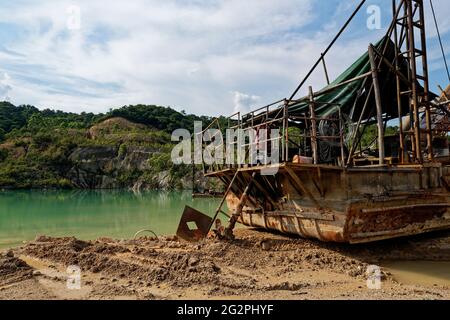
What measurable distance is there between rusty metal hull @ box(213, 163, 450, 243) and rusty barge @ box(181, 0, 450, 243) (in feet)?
0.08

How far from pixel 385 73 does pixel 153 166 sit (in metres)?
50.3

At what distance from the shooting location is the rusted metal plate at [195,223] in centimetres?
1035

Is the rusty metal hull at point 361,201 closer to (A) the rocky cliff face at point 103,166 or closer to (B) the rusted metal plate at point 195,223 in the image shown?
(B) the rusted metal plate at point 195,223

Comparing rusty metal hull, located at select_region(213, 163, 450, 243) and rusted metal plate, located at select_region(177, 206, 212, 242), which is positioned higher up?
rusty metal hull, located at select_region(213, 163, 450, 243)

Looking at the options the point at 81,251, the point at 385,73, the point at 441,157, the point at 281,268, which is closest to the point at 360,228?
the point at 281,268

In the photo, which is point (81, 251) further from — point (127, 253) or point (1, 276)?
point (1, 276)

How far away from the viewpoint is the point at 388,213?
8617 millimetres

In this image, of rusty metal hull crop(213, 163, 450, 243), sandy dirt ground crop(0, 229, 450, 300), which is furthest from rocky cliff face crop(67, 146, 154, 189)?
rusty metal hull crop(213, 163, 450, 243)

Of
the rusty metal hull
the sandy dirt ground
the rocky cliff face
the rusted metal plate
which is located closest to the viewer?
the sandy dirt ground

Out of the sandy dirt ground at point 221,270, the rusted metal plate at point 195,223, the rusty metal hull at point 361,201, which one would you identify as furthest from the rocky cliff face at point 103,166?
the rusty metal hull at point 361,201

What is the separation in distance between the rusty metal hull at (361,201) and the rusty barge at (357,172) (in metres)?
0.02

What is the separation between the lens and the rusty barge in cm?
827

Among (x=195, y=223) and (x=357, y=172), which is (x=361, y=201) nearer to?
(x=357, y=172)

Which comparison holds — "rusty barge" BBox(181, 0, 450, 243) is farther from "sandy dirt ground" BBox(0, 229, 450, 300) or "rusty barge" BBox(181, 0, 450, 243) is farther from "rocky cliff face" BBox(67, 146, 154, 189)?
"rocky cliff face" BBox(67, 146, 154, 189)
